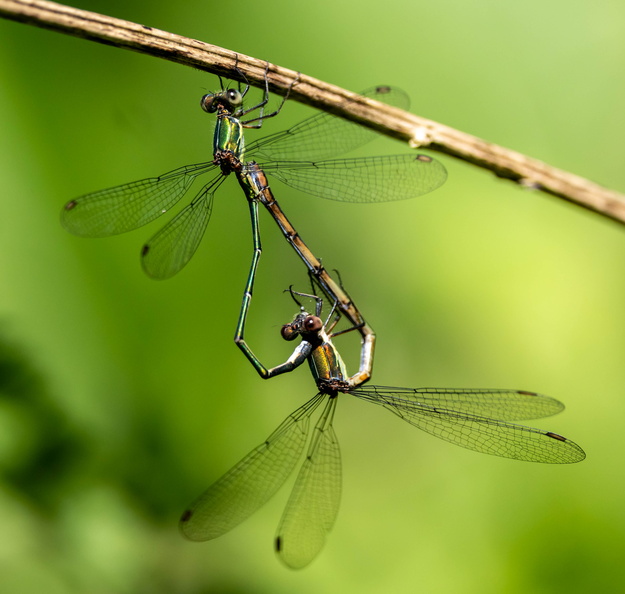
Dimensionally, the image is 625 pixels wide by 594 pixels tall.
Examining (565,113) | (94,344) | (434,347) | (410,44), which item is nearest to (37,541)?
(94,344)

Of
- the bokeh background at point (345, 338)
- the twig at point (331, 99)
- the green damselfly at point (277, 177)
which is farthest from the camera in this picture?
the green damselfly at point (277, 177)

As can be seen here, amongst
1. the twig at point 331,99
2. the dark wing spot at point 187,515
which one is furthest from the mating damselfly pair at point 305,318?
the twig at point 331,99

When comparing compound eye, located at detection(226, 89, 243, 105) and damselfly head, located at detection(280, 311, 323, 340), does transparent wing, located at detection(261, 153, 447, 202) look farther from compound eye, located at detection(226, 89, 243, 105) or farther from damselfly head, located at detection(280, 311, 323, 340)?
damselfly head, located at detection(280, 311, 323, 340)

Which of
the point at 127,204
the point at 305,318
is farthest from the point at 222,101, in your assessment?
the point at 305,318

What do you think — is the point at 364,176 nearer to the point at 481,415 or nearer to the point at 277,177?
the point at 277,177

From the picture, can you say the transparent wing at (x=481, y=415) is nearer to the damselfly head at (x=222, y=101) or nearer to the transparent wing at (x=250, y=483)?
the transparent wing at (x=250, y=483)

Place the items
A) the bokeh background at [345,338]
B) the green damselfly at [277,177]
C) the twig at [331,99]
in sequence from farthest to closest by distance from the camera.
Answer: the green damselfly at [277,177], the bokeh background at [345,338], the twig at [331,99]

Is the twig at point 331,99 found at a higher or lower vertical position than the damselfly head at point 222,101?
lower
